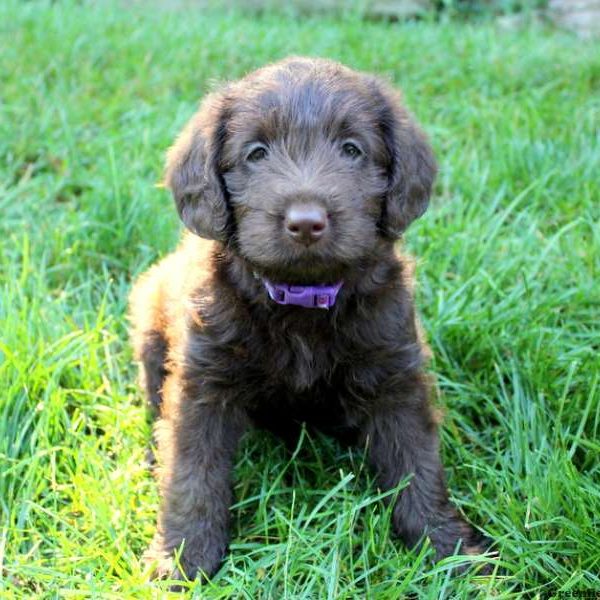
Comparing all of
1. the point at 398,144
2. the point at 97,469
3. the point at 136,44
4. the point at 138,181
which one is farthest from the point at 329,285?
the point at 136,44

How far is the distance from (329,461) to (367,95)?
1214 mm

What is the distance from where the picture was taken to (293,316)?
2.74m

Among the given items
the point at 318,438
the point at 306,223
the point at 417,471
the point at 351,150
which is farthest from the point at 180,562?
the point at 351,150

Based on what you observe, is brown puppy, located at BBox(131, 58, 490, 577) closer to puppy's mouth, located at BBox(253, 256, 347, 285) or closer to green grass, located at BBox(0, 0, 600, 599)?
puppy's mouth, located at BBox(253, 256, 347, 285)

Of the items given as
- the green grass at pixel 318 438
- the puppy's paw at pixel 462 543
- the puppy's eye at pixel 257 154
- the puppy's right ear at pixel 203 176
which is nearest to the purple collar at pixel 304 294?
the puppy's right ear at pixel 203 176

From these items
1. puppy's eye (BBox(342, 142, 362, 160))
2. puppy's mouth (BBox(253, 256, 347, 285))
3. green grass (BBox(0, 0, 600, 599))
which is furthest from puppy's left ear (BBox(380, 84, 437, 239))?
green grass (BBox(0, 0, 600, 599))

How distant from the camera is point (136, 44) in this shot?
596 centimetres

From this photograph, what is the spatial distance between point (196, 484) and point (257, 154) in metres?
1.00

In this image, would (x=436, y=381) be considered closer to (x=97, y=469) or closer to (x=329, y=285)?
(x=329, y=285)

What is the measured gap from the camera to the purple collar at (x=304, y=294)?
2668 mm

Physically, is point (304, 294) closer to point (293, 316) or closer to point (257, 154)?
point (293, 316)

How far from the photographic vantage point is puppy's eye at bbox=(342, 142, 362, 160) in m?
2.67

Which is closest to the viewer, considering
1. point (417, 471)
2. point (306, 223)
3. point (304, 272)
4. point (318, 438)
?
point (306, 223)

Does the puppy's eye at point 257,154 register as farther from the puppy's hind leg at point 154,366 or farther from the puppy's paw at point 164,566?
the puppy's paw at point 164,566
